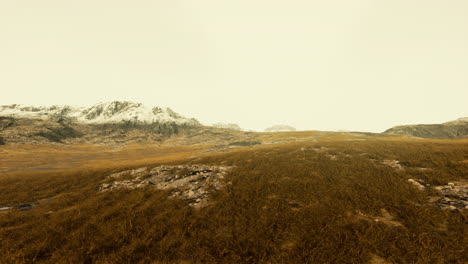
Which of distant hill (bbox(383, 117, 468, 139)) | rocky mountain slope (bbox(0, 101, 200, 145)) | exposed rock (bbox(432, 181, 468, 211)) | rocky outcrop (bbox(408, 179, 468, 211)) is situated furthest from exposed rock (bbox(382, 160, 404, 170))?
rocky mountain slope (bbox(0, 101, 200, 145))

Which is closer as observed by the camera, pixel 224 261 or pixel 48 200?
pixel 224 261

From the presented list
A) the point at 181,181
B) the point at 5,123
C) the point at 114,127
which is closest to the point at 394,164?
the point at 181,181

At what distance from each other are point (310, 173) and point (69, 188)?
20732mm

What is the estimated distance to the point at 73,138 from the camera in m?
67.9

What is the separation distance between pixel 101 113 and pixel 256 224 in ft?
421

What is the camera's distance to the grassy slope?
5.25 m

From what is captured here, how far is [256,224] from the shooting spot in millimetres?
6863

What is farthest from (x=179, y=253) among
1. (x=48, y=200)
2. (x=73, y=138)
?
(x=73, y=138)

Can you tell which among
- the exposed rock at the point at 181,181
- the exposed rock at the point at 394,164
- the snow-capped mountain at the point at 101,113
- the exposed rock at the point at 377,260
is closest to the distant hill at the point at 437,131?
the exposed rock at the point at 394,164

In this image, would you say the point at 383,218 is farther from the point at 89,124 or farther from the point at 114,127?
the point at 89,124

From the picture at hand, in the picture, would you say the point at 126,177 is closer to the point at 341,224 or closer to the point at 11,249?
the point at 11,249

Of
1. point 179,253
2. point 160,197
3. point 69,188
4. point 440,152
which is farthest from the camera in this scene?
point 440,152

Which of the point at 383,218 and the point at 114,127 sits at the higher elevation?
the point at 114,127

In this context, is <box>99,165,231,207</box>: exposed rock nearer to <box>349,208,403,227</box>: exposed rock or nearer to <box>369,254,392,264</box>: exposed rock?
<box>369,254,392,264</box>: exposed rock
